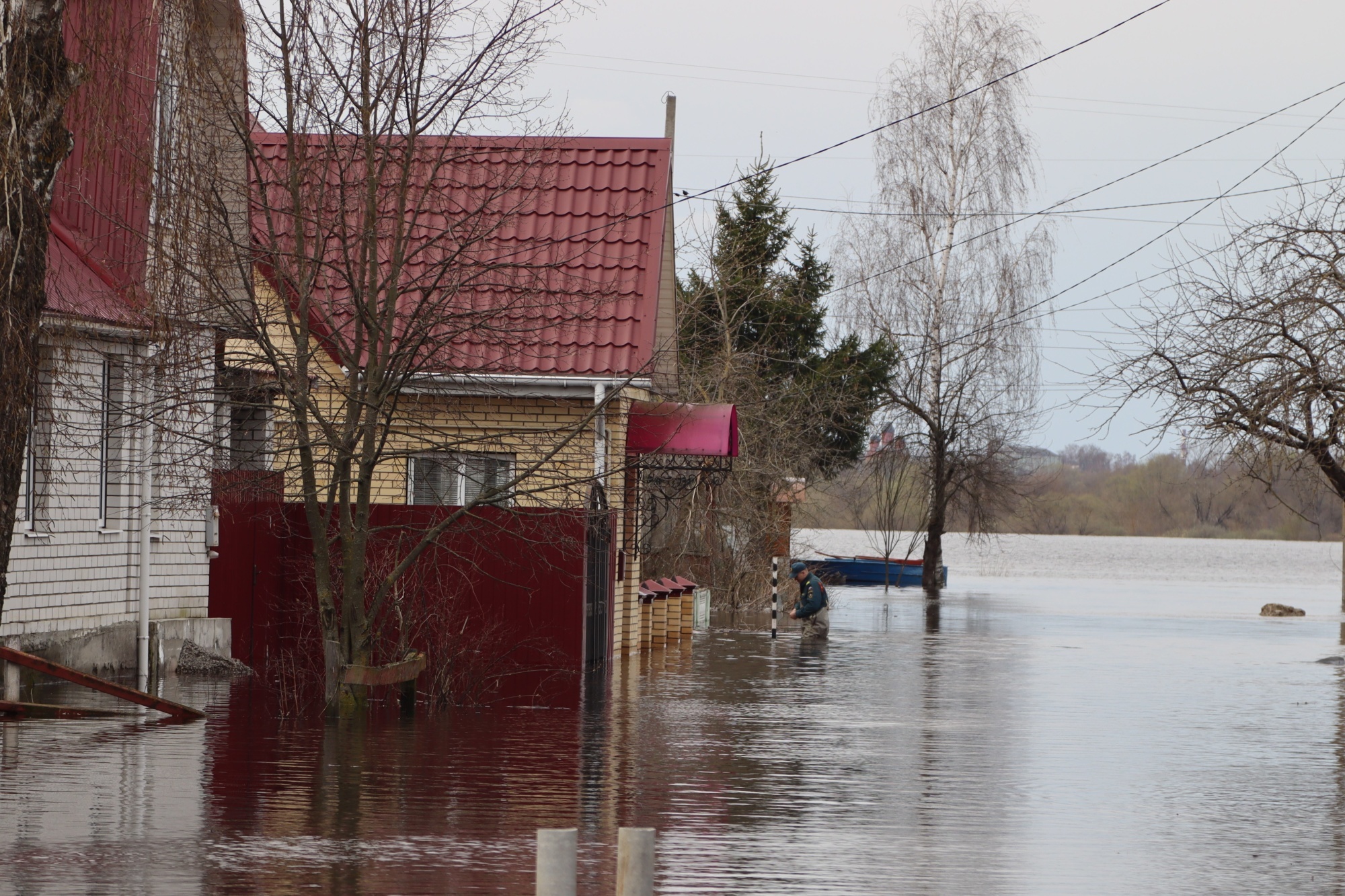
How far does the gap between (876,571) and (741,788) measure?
43723 millimetres

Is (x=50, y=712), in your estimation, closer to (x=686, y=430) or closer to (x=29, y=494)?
(x=29, y=494)

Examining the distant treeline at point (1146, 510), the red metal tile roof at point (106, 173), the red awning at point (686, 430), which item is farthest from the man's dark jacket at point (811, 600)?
the distant treeline at point (1146, 510)

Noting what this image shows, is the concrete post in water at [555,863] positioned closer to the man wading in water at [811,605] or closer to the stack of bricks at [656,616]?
the stack of bricks at [656,616]

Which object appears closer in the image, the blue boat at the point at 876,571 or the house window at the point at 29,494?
the house window at the point at 29,494

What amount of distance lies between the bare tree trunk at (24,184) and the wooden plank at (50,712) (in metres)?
3.32

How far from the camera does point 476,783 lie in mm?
11359

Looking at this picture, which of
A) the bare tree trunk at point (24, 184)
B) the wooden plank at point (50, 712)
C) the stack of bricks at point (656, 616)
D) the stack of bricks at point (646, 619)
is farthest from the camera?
the stack of bricks at point (646, 619)

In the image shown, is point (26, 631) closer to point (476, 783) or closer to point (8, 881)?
point (476, 783)

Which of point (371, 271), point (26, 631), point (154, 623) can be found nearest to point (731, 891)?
point (371, 271)

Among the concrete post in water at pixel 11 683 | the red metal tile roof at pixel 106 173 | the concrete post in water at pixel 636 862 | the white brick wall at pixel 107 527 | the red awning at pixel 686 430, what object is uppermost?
the red metal tile roof at pixel 106 173

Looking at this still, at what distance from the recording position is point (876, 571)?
2160 inches

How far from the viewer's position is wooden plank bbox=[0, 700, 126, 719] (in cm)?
1359

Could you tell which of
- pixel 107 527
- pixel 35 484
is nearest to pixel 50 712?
pixel 35 484

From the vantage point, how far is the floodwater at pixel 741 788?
873 centimetres
